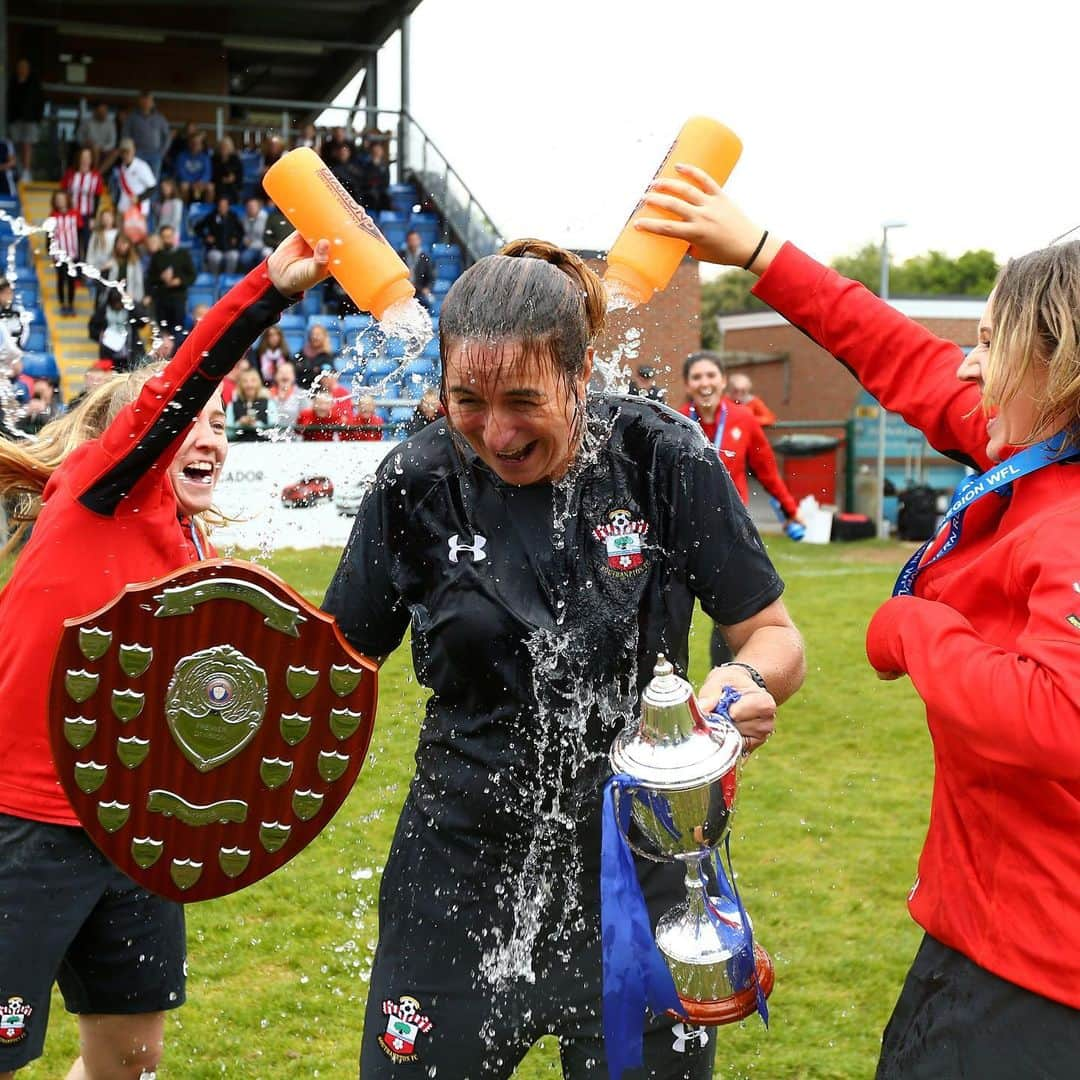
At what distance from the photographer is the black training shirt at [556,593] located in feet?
7.89

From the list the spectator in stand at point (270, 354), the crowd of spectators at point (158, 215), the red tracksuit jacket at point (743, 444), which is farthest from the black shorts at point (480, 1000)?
the spectator in stand at point (270, 354)

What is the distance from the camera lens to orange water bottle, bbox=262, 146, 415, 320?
2605 millimetres

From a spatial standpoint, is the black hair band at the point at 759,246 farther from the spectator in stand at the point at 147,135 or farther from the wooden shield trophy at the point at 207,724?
the spectator in stand at the point at 147,135

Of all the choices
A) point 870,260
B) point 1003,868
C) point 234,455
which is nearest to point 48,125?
point 234,455

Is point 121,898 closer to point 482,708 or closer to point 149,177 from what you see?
point 482,708

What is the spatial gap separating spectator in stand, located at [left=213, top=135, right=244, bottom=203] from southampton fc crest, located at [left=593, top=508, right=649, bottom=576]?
52.5 feet

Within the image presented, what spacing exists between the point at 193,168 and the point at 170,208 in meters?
1.71

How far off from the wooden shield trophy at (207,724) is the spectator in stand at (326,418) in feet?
9.14

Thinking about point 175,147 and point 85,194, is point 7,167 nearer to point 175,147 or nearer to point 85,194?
point 85,194

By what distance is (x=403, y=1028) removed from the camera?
245cm

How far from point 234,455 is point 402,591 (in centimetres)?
951

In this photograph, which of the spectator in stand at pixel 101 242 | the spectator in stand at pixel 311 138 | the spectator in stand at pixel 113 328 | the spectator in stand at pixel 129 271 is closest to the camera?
the spectator in stand at pixel 113 328

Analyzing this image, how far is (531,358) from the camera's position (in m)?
2.21

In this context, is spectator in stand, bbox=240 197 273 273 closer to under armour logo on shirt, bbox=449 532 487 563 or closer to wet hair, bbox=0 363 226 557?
wet hair, bbox=0 363 226 557
